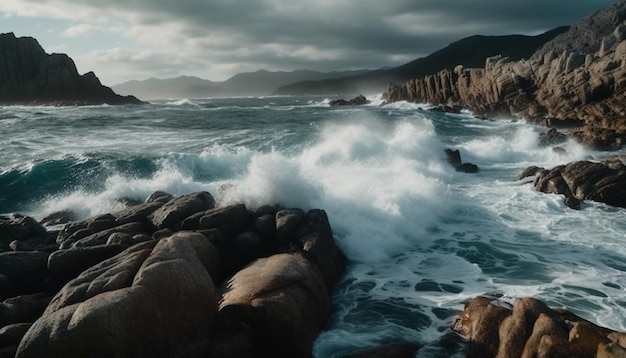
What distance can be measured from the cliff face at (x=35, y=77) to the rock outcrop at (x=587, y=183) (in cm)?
9560

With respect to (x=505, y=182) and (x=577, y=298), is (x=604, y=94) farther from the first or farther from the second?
(x=577, y=298)

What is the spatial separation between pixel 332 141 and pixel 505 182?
996 cm

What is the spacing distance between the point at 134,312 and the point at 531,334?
6.10m

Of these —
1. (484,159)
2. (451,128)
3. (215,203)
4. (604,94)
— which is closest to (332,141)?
(484,159)

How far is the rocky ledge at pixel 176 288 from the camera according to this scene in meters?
6.40

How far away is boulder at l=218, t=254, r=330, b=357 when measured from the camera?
771 centimetres

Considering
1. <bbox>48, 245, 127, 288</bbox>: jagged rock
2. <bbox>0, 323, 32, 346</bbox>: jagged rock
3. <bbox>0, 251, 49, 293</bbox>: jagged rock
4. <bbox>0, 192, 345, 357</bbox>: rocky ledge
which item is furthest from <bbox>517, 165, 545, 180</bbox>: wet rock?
<bbox>0, 323, 32, 346</bbox>: jagged rock

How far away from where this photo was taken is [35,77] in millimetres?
98688

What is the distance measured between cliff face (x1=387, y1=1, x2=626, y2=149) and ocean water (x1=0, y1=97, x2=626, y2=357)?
7.99 meters

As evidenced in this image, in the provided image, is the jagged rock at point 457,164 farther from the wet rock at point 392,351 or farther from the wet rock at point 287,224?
the wet rock at point 392,351

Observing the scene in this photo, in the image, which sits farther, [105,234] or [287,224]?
[287,224]

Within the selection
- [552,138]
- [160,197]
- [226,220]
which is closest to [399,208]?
[226,220]

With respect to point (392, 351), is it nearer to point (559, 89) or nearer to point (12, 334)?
point (12, 334)

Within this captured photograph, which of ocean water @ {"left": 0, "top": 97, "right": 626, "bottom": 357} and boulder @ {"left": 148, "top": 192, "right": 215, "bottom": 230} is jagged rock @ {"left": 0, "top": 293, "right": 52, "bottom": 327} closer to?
boulder @ {"left": 148, "top": 192, "right": 215, "bottom": 230}
